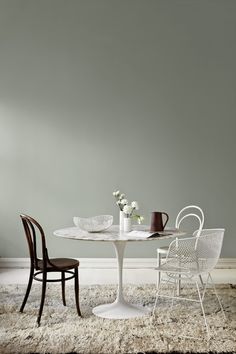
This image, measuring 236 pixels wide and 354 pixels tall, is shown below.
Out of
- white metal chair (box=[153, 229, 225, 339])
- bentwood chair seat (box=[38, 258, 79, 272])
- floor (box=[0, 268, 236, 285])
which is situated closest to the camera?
white metal chair (box=[153, 229, 225, 339])

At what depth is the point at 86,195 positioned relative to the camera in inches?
Result: 210

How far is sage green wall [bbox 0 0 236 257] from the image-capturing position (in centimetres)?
531

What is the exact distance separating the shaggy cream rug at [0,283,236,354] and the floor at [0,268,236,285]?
0.62 metres

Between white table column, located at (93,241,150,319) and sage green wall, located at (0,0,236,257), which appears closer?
white table column, located at (93,241,150,319)

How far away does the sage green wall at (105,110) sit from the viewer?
5.31 meters

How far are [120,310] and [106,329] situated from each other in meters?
0.39

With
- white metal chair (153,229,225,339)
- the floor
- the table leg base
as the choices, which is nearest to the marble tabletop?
white metal chair (153,229,225,339)

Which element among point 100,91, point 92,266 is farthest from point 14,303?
point 100,91

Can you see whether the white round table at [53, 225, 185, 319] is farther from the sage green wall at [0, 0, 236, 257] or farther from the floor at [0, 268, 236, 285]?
the sage green wall at [0, 0, 236, 257]

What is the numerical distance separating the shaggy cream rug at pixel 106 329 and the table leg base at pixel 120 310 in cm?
7

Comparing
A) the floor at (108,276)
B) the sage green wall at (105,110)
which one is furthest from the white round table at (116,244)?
the sage green wall at (105,110)

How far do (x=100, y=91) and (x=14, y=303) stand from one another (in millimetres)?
2687

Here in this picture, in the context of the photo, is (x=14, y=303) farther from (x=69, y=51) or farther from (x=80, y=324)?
(x=69, y=51)

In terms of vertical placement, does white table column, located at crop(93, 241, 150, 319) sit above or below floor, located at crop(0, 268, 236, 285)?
above
